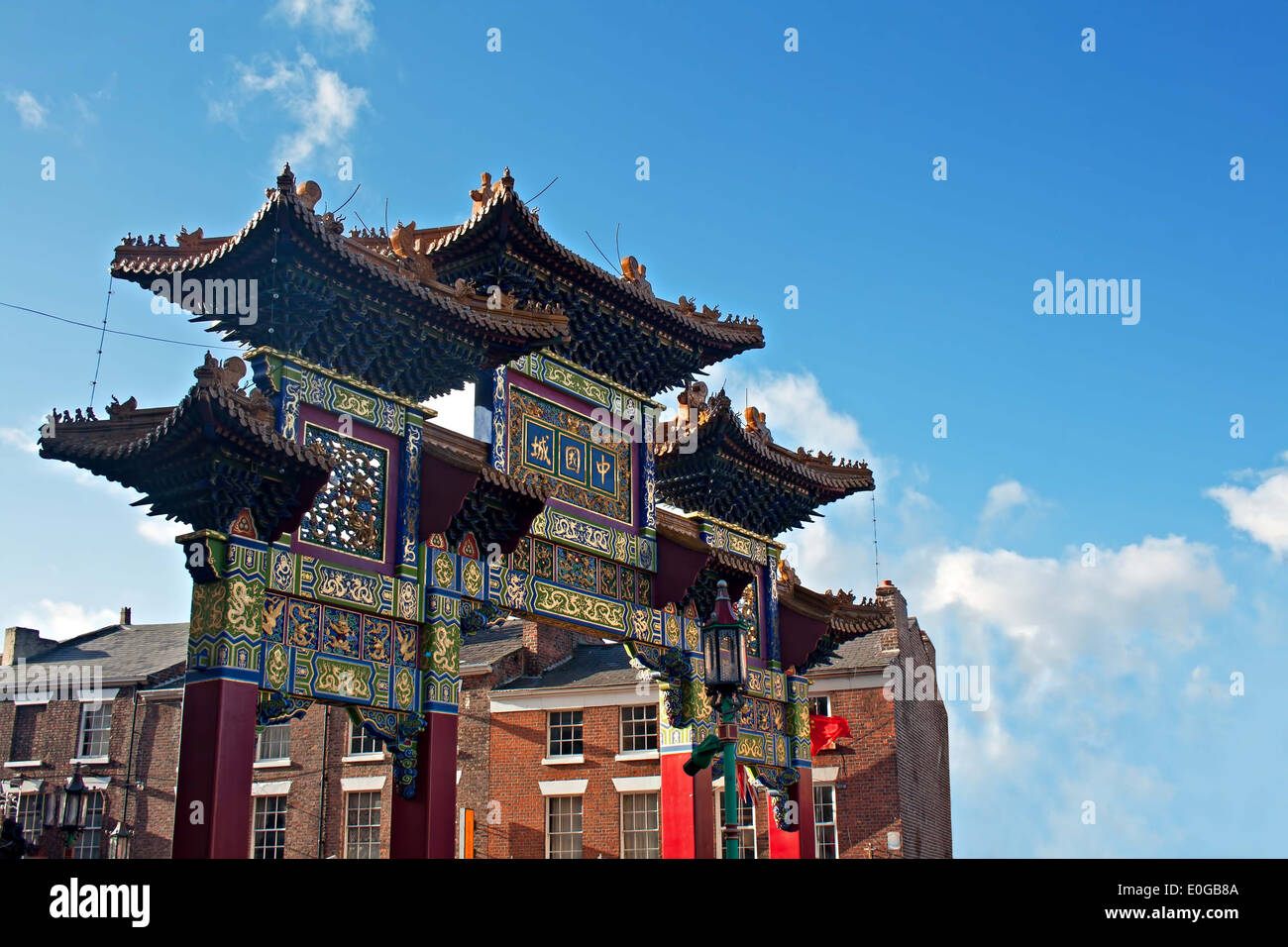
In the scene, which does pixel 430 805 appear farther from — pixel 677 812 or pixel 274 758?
pixel 274 758

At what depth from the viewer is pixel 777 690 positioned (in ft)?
75.3

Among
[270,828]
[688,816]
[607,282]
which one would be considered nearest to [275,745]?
[270,828]

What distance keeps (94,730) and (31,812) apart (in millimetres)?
2697

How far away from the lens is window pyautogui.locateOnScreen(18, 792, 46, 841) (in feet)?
113

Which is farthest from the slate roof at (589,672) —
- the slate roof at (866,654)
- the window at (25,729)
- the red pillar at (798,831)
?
the window at (25,729)

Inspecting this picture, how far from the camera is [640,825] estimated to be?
32.0 metres

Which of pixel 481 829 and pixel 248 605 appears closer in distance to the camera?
pixel 248 605

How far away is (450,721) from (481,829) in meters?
18.6

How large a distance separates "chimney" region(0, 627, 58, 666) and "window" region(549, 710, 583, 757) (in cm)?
1757

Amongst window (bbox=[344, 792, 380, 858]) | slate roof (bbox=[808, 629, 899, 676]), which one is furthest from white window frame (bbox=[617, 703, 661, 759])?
window (bbox=[344, 792, 380, 858])

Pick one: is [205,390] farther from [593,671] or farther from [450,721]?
[593,671]

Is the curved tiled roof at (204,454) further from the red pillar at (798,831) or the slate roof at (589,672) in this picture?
the slate roof at (589,672)

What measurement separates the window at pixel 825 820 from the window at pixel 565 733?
6.40 meters
